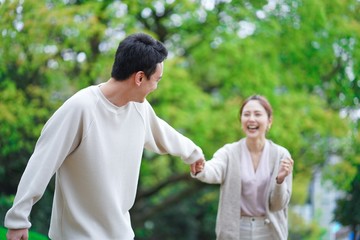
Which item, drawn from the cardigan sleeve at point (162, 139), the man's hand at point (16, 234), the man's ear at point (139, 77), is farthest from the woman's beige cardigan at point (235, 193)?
the man's hand at point (16, 234)

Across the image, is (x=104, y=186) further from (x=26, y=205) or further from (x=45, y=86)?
(x=45, y=86)

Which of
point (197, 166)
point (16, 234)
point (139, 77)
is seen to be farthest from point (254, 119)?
point (16, 234)

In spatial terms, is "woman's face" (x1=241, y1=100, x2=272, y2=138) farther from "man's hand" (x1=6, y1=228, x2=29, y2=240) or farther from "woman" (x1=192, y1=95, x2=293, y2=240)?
"man's hand" (x1=6, y1=228, x2=29, y2=240)

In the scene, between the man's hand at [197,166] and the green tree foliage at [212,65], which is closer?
the man's hand at [197,166]

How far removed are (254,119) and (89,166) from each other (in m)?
1.55

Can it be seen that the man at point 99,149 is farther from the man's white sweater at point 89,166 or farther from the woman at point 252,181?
the woman at point 252,181

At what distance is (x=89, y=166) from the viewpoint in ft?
9.35

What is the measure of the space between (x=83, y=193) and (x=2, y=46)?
5.40 meters

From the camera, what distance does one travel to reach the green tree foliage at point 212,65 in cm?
907

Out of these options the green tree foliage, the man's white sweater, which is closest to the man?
the man's white sweater

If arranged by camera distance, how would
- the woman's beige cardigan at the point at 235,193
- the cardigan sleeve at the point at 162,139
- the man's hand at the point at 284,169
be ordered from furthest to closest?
the woman's beige cardigan at the point at 235,193 → the man's hand at the point at 284,169 → the cardigan sleeve at the point at 162,139

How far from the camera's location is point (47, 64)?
9.90m

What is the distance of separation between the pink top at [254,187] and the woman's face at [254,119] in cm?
19

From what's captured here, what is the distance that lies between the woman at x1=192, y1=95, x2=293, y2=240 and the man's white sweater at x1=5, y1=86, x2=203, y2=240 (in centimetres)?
99
